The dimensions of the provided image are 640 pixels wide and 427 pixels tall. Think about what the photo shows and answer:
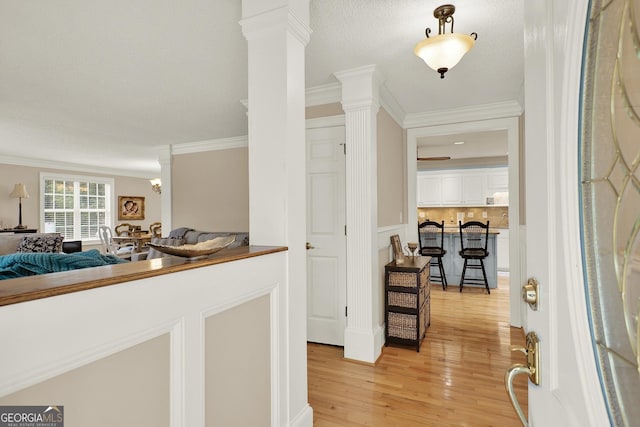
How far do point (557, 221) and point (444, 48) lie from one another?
1.63 metres

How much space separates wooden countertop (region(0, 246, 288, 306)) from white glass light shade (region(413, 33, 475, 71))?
168cm

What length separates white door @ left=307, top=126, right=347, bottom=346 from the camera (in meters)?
3.06

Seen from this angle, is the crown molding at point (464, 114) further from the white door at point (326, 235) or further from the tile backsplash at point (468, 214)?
the tile backsplash at point (468, 214)

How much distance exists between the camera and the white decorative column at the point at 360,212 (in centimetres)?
274

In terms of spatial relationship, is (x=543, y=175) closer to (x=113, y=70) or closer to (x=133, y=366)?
(x=133, y=366)

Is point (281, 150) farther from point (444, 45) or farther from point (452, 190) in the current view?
point (452, 190)

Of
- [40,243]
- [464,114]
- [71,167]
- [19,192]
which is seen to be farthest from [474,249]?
[71,167]

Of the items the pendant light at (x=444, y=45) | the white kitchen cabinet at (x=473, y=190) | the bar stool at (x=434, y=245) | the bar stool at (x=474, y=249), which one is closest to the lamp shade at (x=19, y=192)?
the bar stool at (x=434, y=245)

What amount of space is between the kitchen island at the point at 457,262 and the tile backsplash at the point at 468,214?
74.7 inches

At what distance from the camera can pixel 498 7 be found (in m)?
1.90

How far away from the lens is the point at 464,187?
24.4 feet

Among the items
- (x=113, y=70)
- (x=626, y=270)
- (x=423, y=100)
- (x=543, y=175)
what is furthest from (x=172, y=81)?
(x=626, y=270)

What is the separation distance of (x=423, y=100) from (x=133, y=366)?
3.44 meters

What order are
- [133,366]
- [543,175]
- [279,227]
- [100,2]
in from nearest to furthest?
[543,175], [133,366], [279,227], [100,2]
